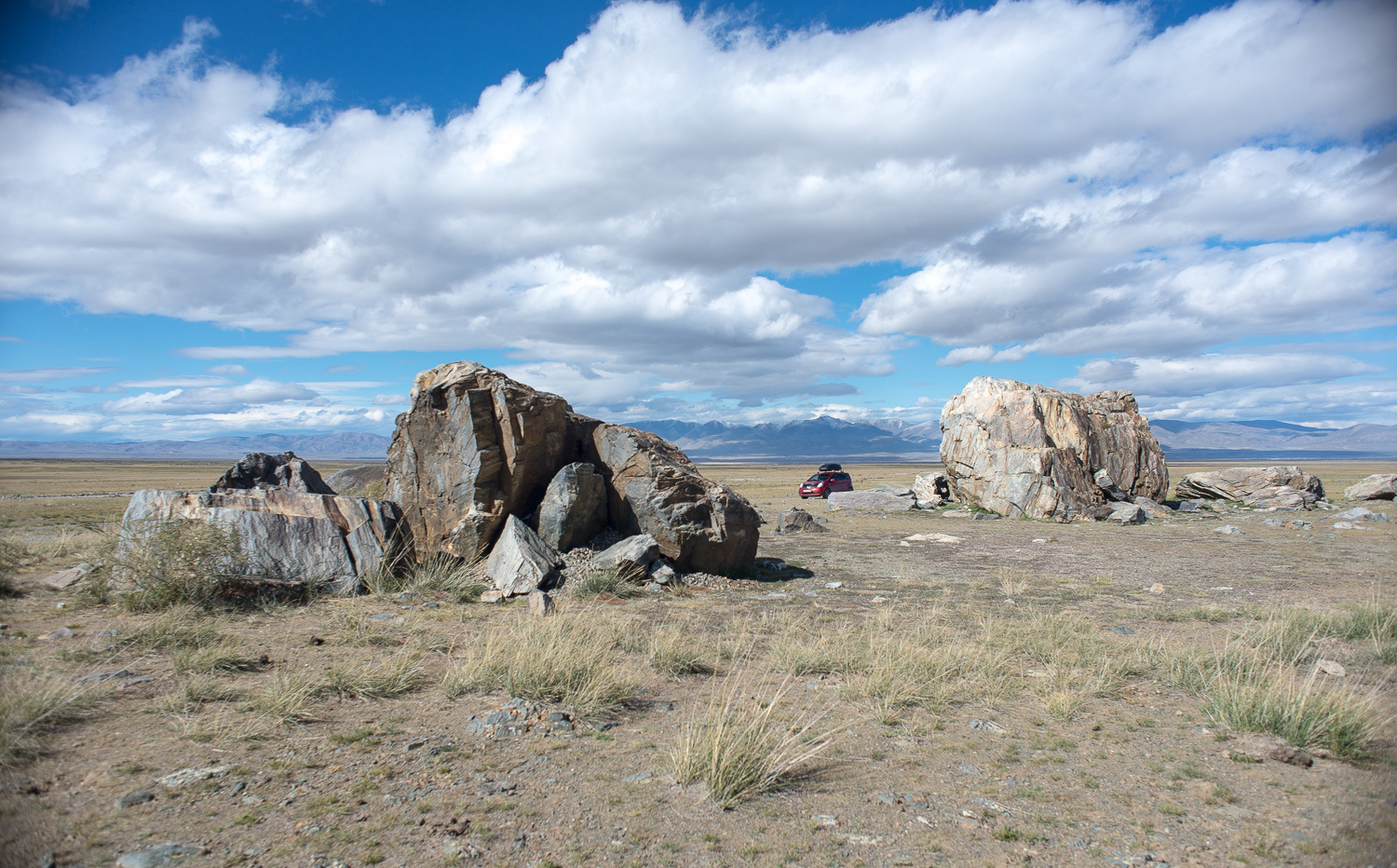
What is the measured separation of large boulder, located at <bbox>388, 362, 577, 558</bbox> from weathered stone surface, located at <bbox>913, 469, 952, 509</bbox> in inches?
861

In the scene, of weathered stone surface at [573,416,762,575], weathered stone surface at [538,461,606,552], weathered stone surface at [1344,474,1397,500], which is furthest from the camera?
weathered stone surface at [1344,474,1397,500]

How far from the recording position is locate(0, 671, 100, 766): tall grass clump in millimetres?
4590

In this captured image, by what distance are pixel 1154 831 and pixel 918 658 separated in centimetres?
317

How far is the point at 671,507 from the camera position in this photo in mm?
13391

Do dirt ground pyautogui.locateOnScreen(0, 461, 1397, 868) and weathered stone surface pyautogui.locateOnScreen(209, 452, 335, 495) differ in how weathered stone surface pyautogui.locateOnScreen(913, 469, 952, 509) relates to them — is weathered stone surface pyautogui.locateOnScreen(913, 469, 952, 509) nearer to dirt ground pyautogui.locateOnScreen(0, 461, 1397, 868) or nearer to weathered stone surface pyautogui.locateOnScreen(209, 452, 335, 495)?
dirt ground pyautogui.locateOnScreen(0, 461, 1397, 868)

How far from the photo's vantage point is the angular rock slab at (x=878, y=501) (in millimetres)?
30156

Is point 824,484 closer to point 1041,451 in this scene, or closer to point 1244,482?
point 1041,451

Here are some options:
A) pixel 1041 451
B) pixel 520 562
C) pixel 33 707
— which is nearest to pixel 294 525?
pixel 520 562

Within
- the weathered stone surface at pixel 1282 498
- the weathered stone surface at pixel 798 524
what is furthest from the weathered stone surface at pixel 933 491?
the weathered stone surface at pixel 1282 498

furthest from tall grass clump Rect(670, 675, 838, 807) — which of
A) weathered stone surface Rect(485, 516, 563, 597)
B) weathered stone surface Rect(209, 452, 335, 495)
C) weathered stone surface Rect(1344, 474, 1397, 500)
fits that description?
weathered stone surface Rect(1344, 474, 1397, 500)

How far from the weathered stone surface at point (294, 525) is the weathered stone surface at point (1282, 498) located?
3340 centimetres

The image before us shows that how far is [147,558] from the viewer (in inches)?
362

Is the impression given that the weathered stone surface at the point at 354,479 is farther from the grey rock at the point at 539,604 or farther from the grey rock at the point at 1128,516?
the grey rock at the point at 1128,516

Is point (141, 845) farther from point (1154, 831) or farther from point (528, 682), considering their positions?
point (1154, 831)
